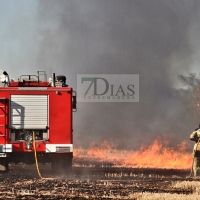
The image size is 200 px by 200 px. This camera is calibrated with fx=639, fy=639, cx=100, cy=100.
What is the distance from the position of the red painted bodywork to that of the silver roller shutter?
151 millimetres

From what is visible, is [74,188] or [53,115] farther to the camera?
[53,115]

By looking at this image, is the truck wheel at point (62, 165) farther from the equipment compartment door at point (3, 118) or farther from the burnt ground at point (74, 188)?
the equipment compartment door at point (3, 118)

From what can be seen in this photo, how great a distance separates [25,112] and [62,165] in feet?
7.11

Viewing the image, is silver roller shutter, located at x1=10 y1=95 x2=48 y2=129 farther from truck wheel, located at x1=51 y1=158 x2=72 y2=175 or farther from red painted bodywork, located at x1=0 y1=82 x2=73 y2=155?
truck wheel, located at x1=51 y1=158 x2=72 y2=175

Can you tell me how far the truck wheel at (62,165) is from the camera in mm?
21391

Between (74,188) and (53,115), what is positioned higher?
(53,115)

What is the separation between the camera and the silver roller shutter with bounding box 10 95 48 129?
21266mm

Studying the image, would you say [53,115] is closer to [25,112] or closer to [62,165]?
[25,112]

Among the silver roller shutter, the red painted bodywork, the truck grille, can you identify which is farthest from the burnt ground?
the silver roller shutter

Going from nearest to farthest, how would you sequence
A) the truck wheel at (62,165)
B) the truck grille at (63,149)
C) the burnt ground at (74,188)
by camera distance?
the burnt ground at (74,188)
the truck grille at (63,149)
the truck wheel at (62,165)

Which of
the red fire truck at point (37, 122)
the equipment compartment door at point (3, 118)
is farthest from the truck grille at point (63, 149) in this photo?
the equipment compartment door at point (3, 118)

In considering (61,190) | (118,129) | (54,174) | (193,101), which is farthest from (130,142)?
(61,190)

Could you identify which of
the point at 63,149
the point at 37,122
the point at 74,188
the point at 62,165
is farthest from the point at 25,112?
the point at 74,188

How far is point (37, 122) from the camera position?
69.9 ft
